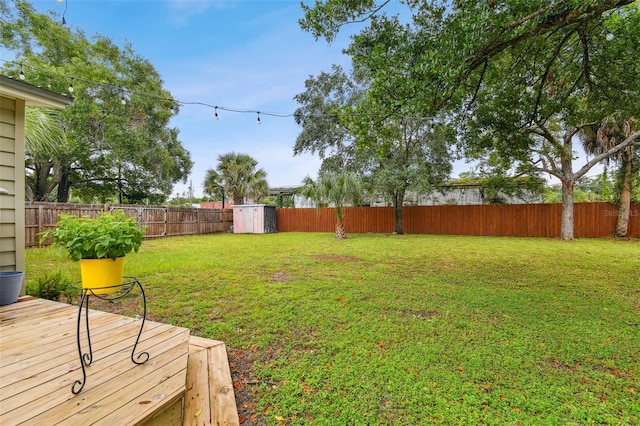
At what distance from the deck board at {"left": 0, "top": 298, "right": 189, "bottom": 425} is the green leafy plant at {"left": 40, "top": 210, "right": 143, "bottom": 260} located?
1.73 feet

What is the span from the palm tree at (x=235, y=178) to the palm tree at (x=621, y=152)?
13.6 metres

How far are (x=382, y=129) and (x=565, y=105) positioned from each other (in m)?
3.14

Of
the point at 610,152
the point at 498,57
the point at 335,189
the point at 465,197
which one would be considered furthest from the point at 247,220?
the point at 610,152

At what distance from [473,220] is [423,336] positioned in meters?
10.7

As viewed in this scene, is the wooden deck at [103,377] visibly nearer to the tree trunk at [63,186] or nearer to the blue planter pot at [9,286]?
the blue planter pot at [9,286]

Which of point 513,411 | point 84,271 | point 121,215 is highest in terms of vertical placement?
point 121,215

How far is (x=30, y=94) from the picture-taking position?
94.3 inches

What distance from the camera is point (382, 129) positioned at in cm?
421

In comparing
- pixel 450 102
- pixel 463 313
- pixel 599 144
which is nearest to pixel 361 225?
pixel 599 144

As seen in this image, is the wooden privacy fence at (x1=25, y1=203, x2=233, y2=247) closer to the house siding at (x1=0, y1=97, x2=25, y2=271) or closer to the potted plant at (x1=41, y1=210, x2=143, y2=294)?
the house siding at (x1=0, y1=97, x2=25, y2=271)

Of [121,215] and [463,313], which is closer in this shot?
[121,215]

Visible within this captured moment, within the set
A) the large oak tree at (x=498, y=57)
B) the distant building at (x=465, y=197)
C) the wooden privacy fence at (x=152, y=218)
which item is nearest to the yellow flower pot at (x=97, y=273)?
the large oak tree at (x=498, y=57)

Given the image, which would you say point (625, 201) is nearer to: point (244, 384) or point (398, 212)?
point (398, 212)

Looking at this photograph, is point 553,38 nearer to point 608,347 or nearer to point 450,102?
point 450,102
